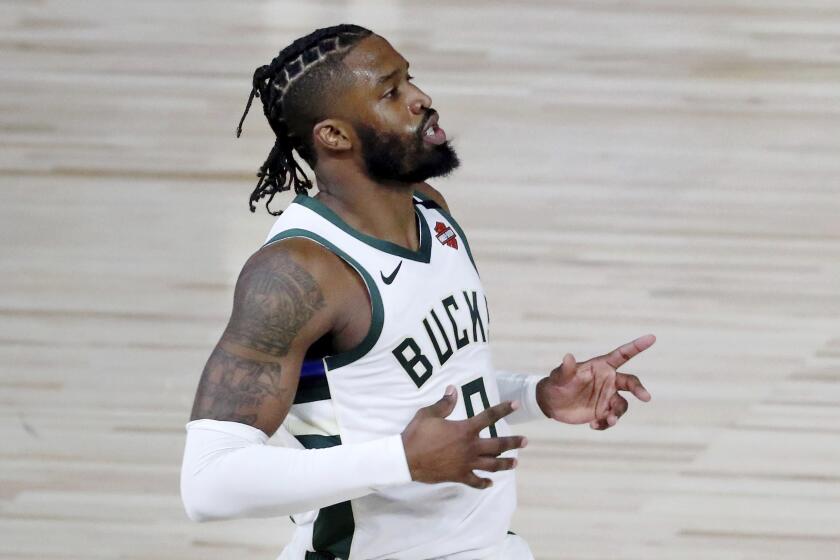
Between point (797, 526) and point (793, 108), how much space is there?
6.68 feet

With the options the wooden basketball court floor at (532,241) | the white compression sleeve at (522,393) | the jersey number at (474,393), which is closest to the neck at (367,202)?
the jersey number at (474,393)

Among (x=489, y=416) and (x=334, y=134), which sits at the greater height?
(x=334, y=134)

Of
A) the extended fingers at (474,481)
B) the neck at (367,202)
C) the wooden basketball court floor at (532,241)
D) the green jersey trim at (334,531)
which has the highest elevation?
the neck at (367,202)

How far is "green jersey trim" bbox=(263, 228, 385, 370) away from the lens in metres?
1.79

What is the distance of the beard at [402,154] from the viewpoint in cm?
184

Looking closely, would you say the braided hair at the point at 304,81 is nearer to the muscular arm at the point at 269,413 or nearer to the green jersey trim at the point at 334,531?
the muscular arm at the point at 269,413

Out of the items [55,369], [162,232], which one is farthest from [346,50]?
[162,232]

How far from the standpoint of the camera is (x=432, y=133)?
73.0 inches

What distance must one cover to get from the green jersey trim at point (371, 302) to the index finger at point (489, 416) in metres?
0.24

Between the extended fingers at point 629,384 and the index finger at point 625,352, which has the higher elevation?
the index finger at point 625,352

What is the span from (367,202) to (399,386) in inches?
10.7

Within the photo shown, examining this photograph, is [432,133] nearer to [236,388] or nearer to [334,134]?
[334,134]

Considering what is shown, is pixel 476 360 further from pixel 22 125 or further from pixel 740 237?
pixel 22 125

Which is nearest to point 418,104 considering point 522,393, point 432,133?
point 432,133
